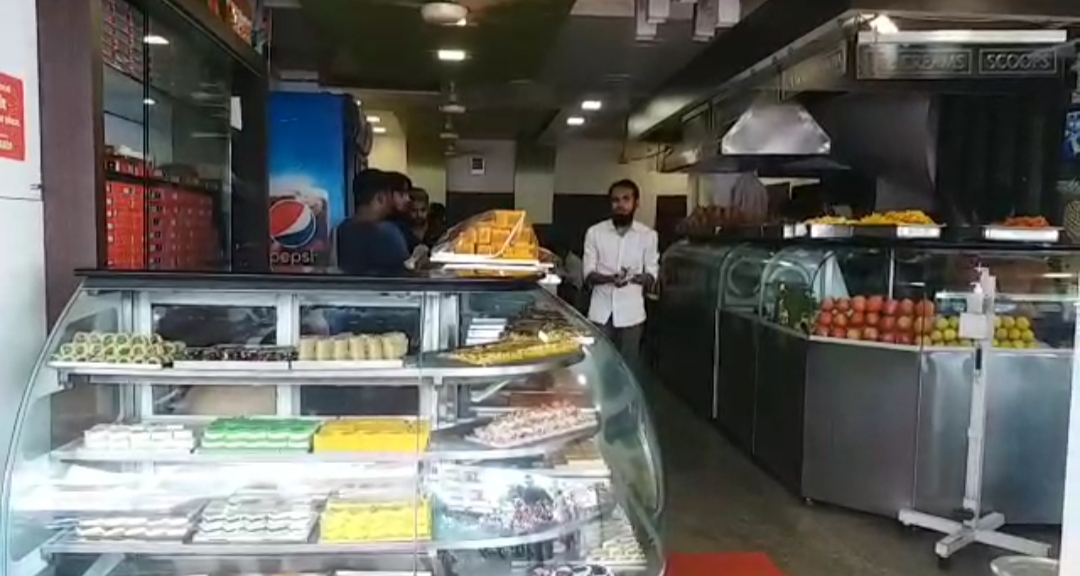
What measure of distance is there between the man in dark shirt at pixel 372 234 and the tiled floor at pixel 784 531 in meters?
1.75

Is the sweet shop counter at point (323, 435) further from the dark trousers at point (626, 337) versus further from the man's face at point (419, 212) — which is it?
the man's face at point (419, 212)

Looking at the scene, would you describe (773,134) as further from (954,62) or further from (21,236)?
(21,236)

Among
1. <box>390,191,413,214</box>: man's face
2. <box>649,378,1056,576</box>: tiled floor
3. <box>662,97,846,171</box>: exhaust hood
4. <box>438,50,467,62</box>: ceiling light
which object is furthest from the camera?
<box>438,50,467,62</box>: ceiling light

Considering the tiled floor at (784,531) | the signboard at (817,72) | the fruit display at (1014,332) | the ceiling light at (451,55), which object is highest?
the ceiling light at (451,55)

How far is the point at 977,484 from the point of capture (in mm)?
4336

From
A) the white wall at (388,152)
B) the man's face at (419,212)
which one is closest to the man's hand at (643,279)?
the man's face at (419,212)

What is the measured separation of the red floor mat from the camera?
12.1ft

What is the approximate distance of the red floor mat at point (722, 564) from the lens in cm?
370

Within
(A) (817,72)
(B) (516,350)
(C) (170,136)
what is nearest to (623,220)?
(A) (817,72)

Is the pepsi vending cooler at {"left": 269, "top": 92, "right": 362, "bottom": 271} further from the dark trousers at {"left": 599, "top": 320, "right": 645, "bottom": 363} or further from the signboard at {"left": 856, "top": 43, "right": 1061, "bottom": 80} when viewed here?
the signboard at {"left": 856, "top": 43, "right": 1061, "bottom": 80}

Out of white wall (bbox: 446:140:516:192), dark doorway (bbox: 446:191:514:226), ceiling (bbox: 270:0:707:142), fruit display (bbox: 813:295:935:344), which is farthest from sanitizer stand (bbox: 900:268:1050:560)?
white wall (bbox: 446:140:516:192)

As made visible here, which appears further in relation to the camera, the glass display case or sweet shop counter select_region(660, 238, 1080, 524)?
sweet shop counter select_region(660, 238, 1080, 524)

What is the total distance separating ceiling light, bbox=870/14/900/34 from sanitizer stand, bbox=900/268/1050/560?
4.57 feet

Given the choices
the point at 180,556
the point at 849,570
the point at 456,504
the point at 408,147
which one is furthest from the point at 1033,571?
the point at 408,147
